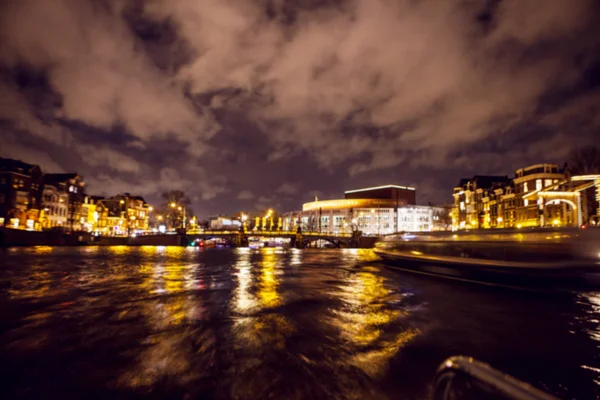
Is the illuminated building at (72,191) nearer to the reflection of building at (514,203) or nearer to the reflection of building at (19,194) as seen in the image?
the reflection of building at (19,194)

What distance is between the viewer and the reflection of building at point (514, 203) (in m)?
51.8

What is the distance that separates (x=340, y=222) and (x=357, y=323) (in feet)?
510

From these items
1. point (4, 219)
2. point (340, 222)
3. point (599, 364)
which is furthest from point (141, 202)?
point (599, 364)

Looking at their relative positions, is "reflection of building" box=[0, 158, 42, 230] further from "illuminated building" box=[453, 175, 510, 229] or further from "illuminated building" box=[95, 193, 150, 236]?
"illuminated building" box=[453, 175, 510, 229]

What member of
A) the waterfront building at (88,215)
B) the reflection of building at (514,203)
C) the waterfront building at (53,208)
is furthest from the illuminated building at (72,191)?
the reflection of building at (514,203)

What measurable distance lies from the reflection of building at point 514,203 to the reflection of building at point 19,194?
9047cm

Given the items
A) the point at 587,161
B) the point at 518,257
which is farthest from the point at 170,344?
the point at 587,161

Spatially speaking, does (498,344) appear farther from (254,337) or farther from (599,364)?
(254,337)

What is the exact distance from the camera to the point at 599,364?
16.6 feet

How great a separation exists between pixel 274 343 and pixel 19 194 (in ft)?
266

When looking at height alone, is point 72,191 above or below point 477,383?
above

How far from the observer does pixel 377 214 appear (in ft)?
503

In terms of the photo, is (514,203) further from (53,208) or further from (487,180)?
(53,208)

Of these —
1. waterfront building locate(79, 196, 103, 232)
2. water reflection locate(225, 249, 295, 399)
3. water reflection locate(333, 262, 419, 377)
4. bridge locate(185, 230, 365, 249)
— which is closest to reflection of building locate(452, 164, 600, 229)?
bridge locate(185, 230, 365, 249)
